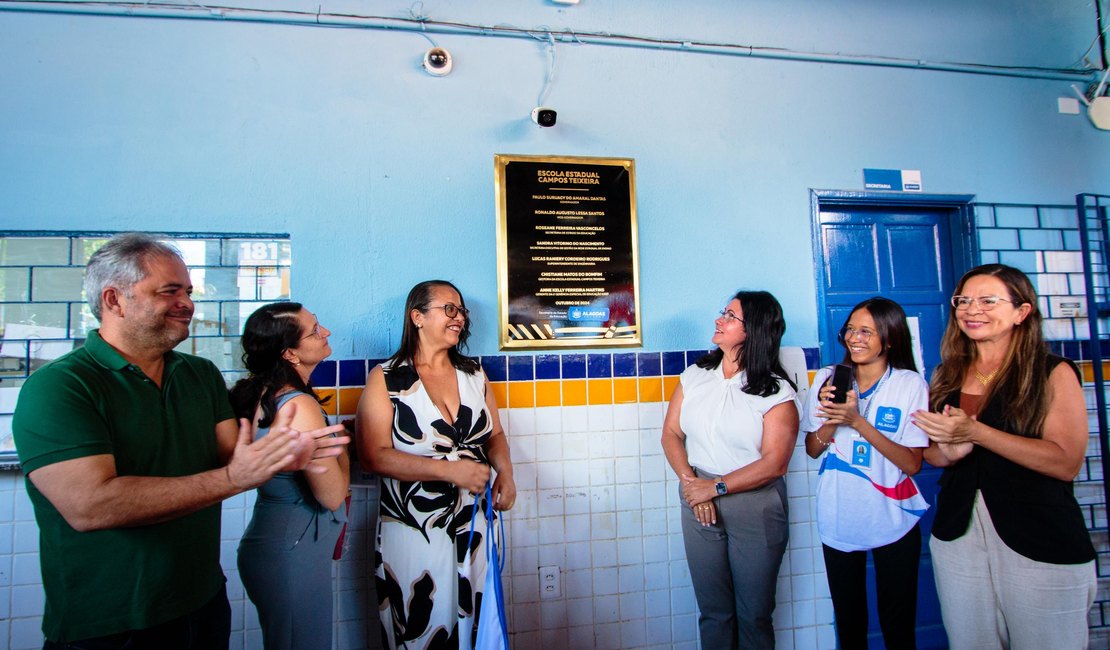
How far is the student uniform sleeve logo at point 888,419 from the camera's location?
6.73 feet

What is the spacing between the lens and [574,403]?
2.67 metres

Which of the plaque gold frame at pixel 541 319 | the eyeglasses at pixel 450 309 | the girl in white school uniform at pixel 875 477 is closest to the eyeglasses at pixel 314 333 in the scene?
the eyeglasses at pixel 450 309

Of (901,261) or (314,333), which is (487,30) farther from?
(901,261)

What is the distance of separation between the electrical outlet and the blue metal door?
1854 mm

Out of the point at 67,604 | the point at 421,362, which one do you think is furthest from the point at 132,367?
the point at 421,362

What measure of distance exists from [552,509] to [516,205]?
4.94 feet

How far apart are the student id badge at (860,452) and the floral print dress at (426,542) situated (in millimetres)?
1493

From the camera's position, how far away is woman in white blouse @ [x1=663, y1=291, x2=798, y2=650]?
2189 mm

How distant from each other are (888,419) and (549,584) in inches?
65.7

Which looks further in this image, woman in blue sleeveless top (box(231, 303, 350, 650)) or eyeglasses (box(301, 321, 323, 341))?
eyeglasses (box(301, 321, 323, 341))

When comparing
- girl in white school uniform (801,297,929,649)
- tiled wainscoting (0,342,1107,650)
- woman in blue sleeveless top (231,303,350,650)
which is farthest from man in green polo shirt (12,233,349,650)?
girl in white school uniform (801,297,929,649)

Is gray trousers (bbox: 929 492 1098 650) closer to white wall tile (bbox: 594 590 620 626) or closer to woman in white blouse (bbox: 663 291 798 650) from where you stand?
woman in white blouse (bbox: 663 291 798 650)

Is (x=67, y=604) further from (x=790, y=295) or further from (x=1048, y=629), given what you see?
(x=790, y=295)

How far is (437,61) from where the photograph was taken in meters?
2.57
